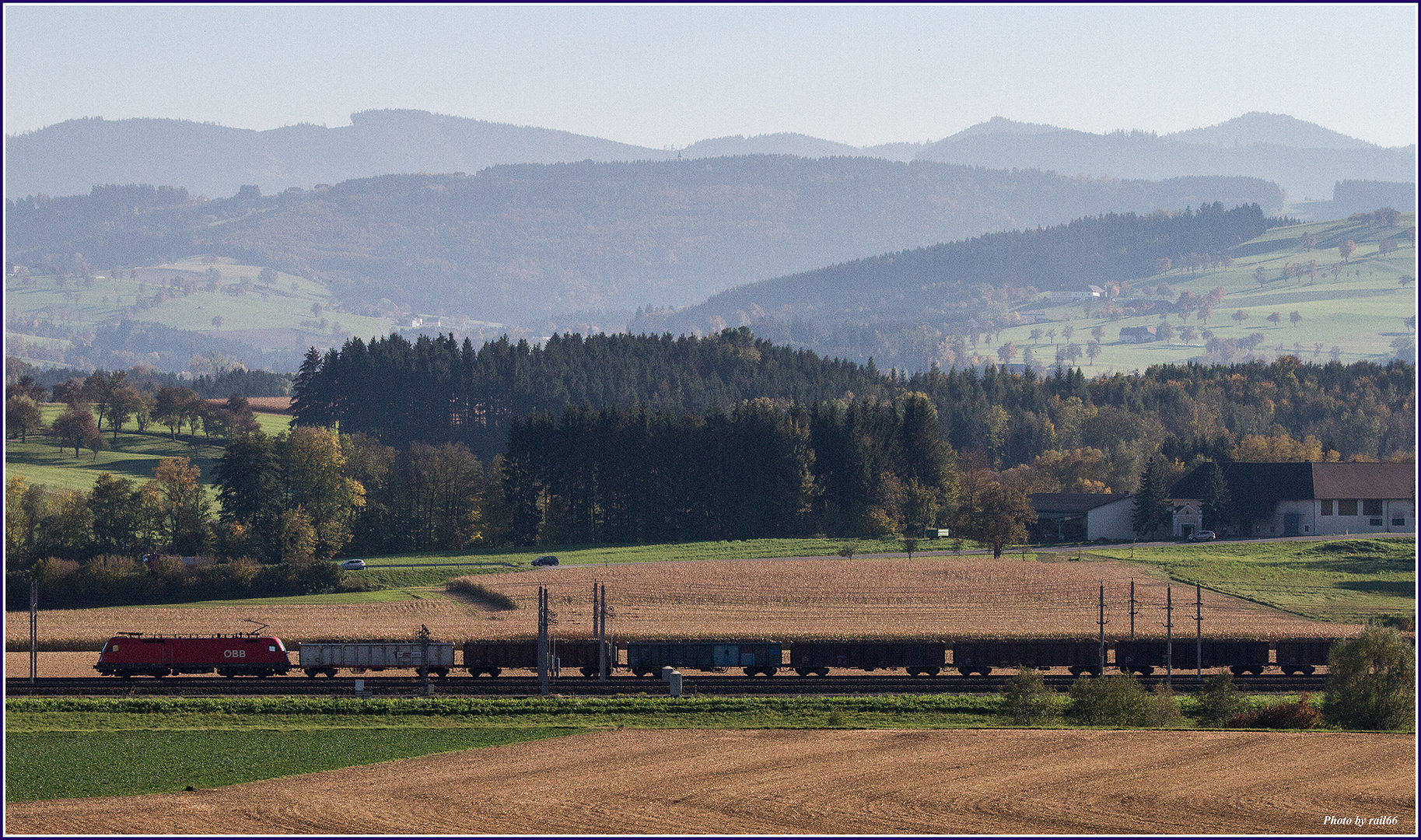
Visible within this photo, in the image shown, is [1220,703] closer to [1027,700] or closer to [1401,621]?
[1027,700]

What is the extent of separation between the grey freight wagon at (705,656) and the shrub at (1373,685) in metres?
27.5

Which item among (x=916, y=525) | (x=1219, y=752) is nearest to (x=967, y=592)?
(x=916, y=525)

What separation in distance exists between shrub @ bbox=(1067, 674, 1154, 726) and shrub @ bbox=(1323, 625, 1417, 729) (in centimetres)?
752

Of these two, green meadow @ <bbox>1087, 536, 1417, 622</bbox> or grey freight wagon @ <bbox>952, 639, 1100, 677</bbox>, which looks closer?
grey freight wagon @ <bbox>952, 639, 1100, 677</bbox>

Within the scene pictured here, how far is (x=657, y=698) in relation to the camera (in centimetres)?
6469

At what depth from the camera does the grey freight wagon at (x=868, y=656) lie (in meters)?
77.2

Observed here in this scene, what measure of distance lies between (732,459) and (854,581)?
40506 mm

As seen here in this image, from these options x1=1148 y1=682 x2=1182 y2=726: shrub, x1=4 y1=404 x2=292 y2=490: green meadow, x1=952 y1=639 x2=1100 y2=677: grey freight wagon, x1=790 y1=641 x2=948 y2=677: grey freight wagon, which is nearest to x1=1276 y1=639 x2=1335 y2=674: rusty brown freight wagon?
x1=952 y1=639 x2=1100 y2=677: grey freight wagon

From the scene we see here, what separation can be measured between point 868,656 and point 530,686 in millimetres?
18655

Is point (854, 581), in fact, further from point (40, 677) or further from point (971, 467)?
point (971, 467)

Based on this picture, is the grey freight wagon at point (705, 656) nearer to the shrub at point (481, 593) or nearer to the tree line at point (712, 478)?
the shrub at point (481, 593)

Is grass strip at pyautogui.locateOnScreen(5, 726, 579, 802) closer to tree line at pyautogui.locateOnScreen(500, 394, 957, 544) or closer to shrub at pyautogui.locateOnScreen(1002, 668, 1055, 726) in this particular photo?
shrub at pyautogui.locateOnScreen(1002, 668, 1055, 726)

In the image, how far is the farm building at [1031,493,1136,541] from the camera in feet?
499

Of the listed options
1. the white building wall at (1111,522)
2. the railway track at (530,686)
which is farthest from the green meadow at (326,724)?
the white building wall at (1111,522)
